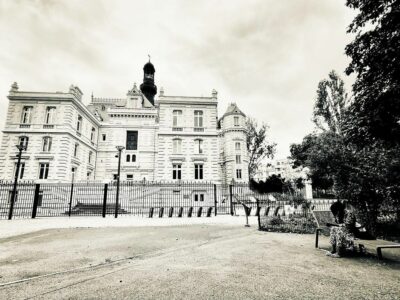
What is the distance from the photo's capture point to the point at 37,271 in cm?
432

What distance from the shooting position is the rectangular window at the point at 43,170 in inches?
1073

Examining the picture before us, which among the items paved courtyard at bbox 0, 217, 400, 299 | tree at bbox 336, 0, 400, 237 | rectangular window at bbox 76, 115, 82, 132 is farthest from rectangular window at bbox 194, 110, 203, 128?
paved courtyard at bbox 0, 217, 400, 299

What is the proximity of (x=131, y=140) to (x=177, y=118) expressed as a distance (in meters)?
9.15

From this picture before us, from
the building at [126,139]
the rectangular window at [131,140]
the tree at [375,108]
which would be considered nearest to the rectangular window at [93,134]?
the building at [126,139]

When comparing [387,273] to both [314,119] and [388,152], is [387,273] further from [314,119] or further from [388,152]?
[314,119]

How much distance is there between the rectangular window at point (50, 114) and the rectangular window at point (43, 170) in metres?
5.69

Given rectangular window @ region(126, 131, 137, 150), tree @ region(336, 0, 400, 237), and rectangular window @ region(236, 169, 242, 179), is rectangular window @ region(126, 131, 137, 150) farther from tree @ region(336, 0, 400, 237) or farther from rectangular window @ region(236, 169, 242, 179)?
tree @ region(336, 0, 400, 237)

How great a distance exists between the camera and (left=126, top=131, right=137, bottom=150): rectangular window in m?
35.7

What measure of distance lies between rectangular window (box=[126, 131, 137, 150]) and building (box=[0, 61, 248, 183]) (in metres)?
0.16

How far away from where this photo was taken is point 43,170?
1081 inches

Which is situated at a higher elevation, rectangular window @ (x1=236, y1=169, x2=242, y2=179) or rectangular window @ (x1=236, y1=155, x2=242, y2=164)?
rectangular window @ (x1=236, y1=155, x2=242, y2=164)

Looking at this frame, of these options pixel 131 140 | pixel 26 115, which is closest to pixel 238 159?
pixel 131 140

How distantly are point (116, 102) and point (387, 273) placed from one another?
157 feet

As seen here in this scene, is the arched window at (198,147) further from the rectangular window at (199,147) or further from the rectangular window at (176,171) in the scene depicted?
the rectangular window at (176,171)
